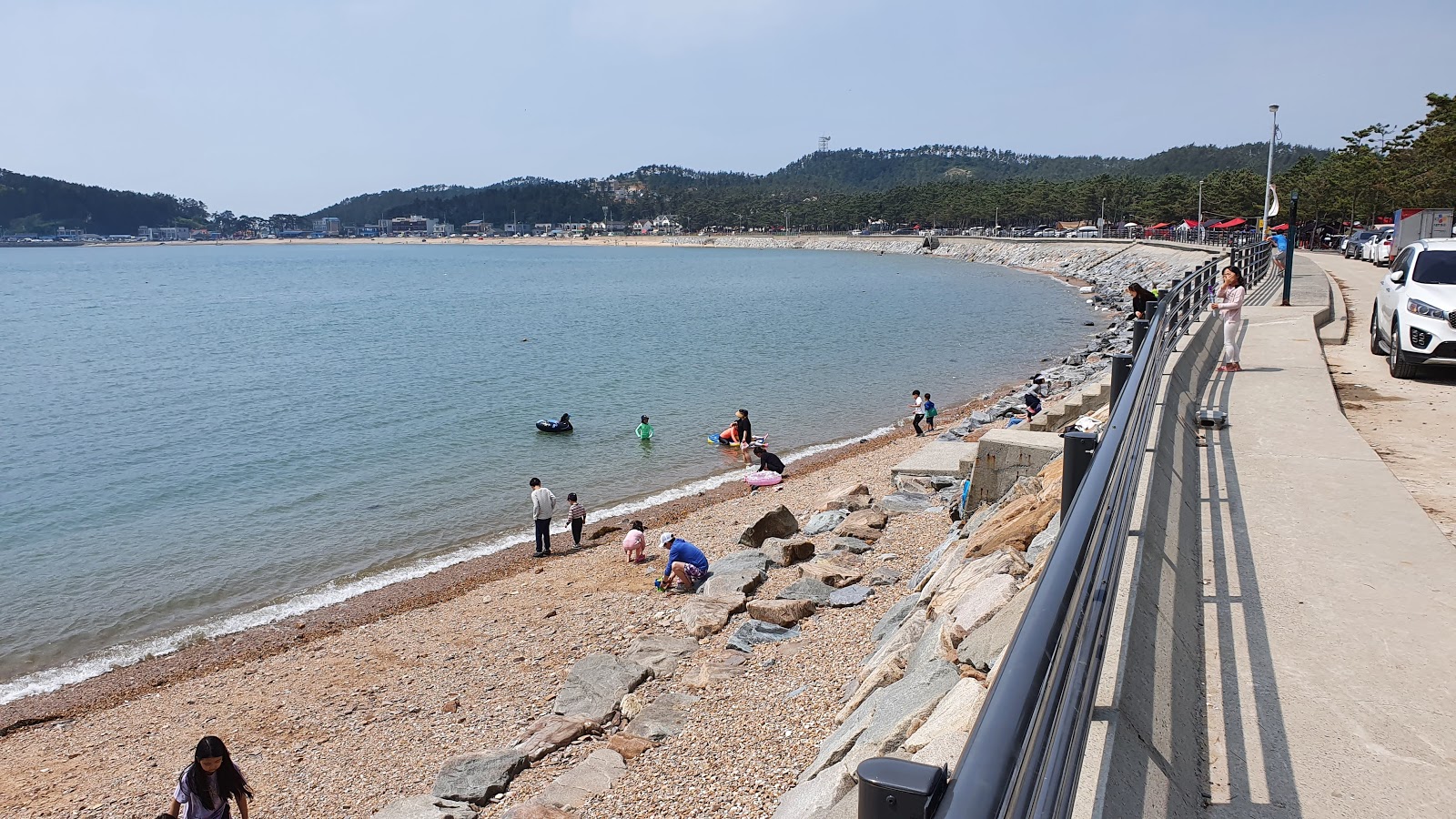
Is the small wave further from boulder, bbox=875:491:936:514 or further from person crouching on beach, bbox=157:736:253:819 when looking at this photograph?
person crouching on beach, bbox=157:736:253:819

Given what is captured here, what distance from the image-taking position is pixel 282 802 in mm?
9297

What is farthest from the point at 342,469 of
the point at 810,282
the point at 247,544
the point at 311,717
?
the point at 810,282

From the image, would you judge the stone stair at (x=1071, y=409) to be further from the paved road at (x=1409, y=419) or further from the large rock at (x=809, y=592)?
the large rock at (x=809, y=592)

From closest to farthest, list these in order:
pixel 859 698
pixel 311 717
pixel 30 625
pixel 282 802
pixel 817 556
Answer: pixel 859 698
pixel 282 802
pixel 311 717
pixel 817 556
pixel 30 625

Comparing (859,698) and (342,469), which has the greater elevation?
(859,698)

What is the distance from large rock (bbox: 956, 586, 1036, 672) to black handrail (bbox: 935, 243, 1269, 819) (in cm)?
183

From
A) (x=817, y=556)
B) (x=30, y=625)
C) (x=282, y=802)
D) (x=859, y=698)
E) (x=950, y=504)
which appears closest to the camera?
(x=859, y=698)

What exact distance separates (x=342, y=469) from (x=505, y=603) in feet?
39.6

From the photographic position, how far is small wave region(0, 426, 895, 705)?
13.6 metres

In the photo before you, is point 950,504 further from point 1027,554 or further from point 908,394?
point 908,394

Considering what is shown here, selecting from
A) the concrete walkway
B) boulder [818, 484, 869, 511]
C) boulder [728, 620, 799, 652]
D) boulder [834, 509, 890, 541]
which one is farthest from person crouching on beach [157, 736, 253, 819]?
boulder [818, 484, 869, 511]

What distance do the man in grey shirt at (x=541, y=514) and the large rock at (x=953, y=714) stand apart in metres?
12.4

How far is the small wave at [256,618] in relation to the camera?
44.6ft

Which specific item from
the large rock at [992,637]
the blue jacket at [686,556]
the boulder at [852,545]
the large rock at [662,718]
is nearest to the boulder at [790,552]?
the boulder at [852,545]
